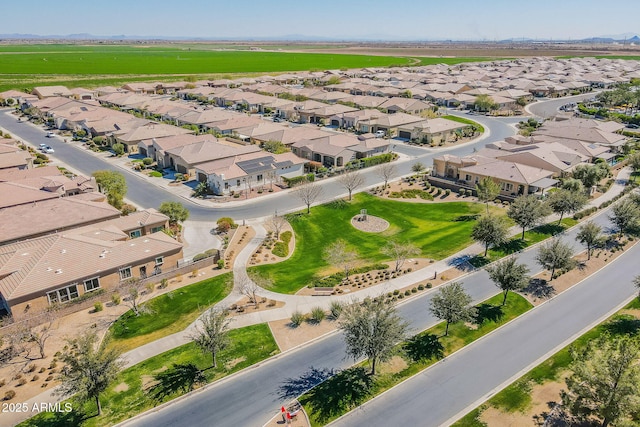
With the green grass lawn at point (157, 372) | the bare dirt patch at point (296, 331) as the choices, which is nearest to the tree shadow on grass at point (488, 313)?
the bare dirt patch at point (296, 331)

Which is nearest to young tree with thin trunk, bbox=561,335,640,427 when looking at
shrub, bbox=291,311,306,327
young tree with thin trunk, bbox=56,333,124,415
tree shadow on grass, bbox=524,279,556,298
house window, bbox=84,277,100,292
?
tree shadow on grass, bbox=524,279,556,298

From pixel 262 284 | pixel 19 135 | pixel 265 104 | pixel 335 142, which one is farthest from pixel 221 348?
pixel 265 104

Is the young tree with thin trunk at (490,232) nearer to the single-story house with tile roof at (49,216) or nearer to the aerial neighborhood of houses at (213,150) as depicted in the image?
the aerial neighborhood of houses at (213,150)

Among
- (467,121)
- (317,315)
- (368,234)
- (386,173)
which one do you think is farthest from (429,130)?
(317,315)

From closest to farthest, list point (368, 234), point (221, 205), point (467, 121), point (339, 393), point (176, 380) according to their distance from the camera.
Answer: point (339, 393)
point (176, 380)
point (368, 234)
point (221, 205)
point (467, 121)

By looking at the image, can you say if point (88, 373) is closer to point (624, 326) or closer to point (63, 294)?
point (63, 294)

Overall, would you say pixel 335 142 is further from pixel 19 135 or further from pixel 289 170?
pixel 19 135
